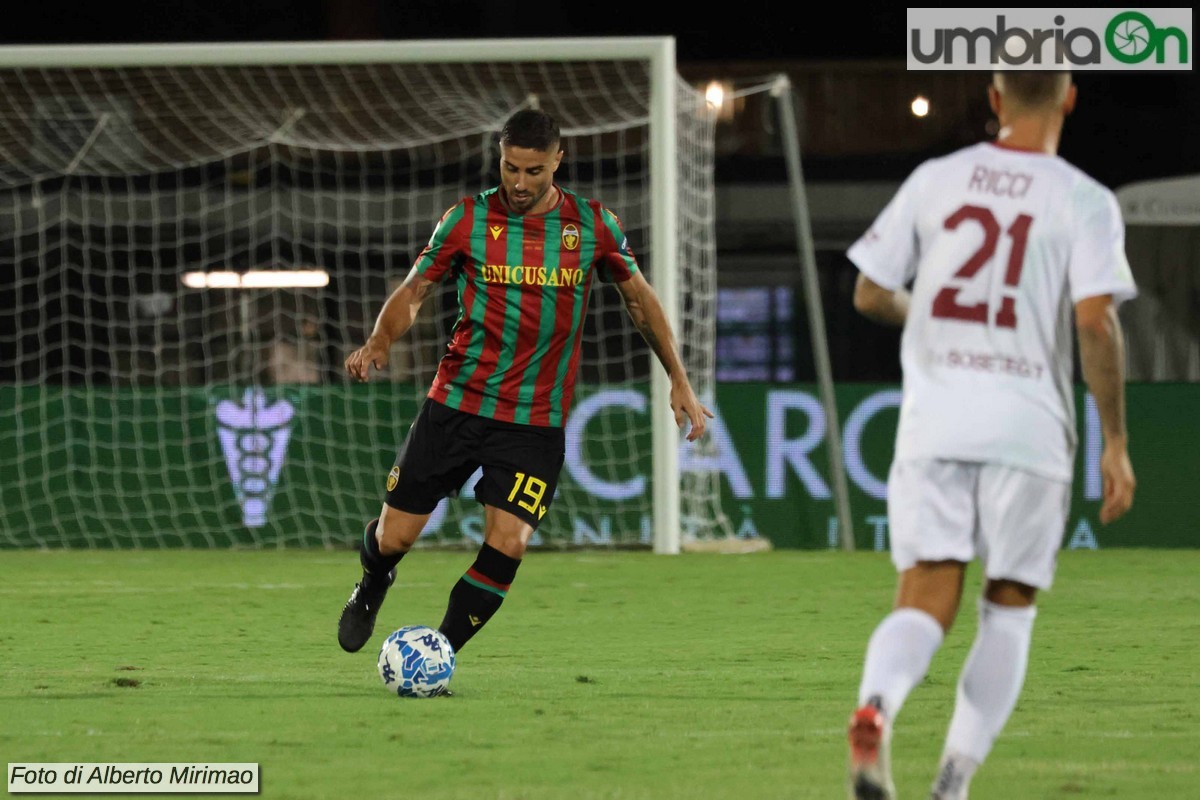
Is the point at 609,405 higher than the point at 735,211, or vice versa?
the point at 735,211

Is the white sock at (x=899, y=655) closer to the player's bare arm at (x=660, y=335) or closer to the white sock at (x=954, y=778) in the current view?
the white sock at (x=954, y=778)

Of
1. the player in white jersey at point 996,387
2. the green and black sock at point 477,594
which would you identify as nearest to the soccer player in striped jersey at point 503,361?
the green and black sock at point 477,594

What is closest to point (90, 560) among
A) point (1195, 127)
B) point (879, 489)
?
point (879, 489)

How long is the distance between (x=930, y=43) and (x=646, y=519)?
214 inches

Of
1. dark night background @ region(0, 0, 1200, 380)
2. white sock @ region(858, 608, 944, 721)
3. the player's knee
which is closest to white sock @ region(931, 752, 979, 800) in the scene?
white sock @ region(858, 608, 944, 721)

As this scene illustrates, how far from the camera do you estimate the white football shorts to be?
12.2 ft

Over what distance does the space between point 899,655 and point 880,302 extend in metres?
0.74

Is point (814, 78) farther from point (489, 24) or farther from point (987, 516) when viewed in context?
point (987, 516)

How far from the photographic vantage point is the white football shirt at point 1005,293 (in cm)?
374

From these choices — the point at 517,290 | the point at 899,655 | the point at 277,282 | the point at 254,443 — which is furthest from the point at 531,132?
the point at 277,282

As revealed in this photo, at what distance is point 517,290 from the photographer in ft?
19.7

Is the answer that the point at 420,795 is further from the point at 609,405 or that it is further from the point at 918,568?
the point at 609,405

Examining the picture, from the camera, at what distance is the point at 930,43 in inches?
615

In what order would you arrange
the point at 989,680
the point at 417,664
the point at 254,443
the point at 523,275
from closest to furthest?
the point at 989,680
the point at 417,664
the point at 523,275
the point at 254,443
